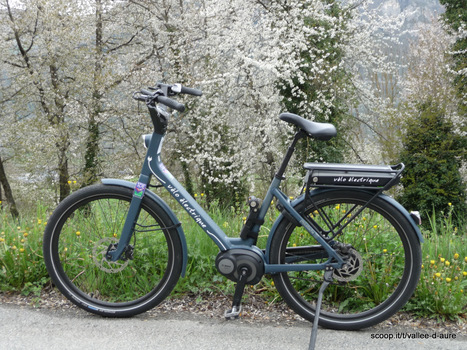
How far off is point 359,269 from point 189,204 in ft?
3.30

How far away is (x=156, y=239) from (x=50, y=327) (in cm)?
77

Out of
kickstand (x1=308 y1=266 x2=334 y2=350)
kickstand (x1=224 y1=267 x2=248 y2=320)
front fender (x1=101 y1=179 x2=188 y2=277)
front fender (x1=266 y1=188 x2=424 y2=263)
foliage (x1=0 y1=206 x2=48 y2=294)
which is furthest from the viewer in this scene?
foliage (x1=0 y1=206 x2=48 y2=294)

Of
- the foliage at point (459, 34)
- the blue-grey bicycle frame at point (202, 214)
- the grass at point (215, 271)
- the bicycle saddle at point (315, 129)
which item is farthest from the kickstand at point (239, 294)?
the foliage at point (459, 34)

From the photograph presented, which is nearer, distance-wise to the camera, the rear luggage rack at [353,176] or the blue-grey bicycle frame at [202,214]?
the rear luggage rack at [353,176]

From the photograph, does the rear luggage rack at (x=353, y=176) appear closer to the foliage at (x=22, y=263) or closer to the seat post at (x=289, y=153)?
the seat post at (x=289, y=153)

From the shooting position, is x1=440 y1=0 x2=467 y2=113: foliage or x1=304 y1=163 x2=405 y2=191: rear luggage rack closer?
x1=304 y1=163 x2=405 y2=191: rear luggage rack

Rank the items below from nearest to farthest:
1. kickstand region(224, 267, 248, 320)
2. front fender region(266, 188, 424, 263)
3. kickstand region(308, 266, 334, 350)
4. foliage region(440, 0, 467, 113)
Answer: kickstand region(308, 266, 334, 350) → front fender region(266, 188, 424, 263) → kickstand region(224, 267, 248, 320) → foliage region(440, 0, 467, 113)

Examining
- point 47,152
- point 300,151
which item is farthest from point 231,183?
point 47,152

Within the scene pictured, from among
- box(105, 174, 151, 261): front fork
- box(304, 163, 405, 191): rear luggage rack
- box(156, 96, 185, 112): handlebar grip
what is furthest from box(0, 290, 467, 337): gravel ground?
box(156, 96, 185, 112): handlebar grip

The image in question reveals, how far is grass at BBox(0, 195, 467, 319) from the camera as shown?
2.43 m

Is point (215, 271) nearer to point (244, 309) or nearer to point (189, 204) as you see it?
point (244, 309)

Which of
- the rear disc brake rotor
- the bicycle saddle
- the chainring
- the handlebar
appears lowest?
the chainring

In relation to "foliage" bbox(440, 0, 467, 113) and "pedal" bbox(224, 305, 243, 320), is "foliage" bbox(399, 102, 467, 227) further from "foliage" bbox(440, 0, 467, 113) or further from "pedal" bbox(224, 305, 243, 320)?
"pedal" bbox(224, 305, 243, 320)

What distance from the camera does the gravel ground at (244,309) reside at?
2367 mm
